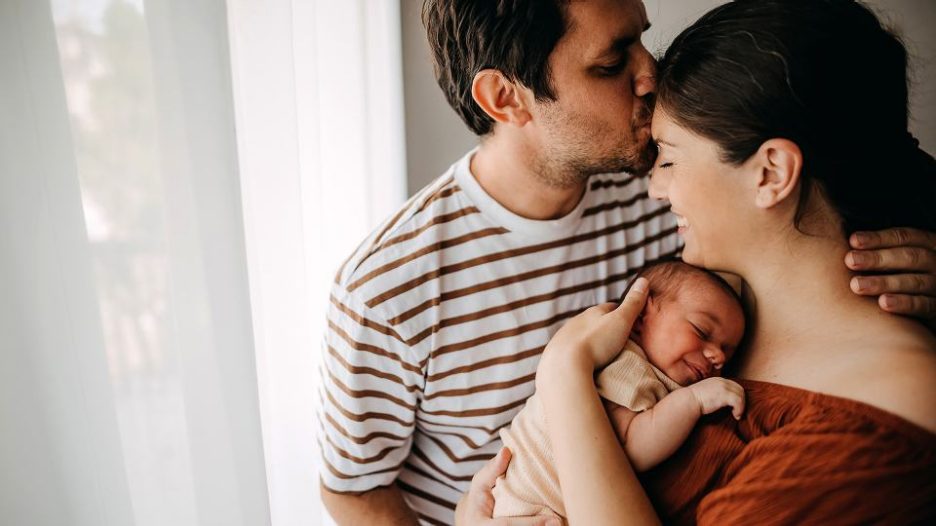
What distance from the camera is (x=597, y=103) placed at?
1.28 m

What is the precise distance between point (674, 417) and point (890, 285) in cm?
42

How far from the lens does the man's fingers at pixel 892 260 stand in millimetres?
1018

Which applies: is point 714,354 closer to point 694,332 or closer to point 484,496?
point 694,332

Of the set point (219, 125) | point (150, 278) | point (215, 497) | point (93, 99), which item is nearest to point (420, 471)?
point (215, 497)

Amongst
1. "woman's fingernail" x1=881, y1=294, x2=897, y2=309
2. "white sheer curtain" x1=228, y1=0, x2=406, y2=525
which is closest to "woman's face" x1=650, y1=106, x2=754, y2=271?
"woman's fingernail" x1=881, y1=294, x2=897, y2=309

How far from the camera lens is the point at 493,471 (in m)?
1.21

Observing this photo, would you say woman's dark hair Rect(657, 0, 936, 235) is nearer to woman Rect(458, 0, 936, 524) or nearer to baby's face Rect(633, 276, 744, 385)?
woman Rect(458, 0, 936, 524)

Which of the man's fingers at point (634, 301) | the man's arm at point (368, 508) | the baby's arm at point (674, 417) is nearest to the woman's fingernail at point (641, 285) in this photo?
the man's fingers at point (634, 301)

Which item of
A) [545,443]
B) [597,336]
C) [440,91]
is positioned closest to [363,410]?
[545,443]

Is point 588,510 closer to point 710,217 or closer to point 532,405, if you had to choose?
point 532,405

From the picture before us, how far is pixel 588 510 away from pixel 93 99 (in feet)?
3.22

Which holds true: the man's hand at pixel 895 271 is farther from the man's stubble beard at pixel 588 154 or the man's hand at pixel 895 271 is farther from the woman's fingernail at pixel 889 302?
the man's stubble beard at pixel 588 154

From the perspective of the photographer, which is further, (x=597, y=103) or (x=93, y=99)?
(x=597, y=103)

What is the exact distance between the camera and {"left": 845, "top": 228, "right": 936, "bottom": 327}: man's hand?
1.00m
